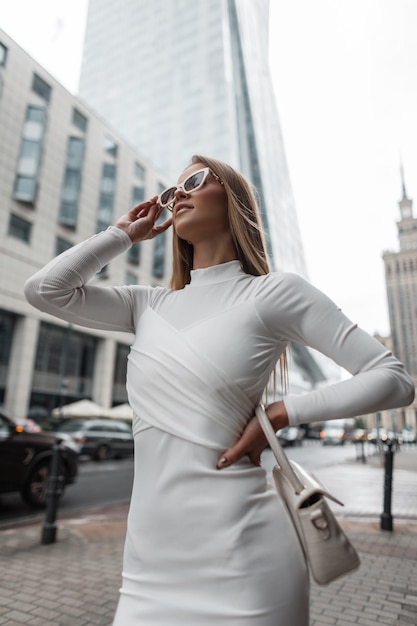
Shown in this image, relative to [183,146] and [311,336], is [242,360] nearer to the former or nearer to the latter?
[311,336]

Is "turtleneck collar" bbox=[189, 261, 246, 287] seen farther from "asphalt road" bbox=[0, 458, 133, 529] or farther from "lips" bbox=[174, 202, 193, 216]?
"asphalt road" bbox=[0, 458, 133, 529]

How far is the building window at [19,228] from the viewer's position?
2427 centimetres

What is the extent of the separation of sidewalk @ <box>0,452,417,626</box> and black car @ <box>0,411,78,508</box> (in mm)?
1221

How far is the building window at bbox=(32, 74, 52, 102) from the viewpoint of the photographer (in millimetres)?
25484

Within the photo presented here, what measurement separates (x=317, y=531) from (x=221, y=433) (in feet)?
1.04

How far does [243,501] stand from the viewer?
Result: 42.3 inches

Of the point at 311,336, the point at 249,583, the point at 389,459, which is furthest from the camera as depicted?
the point at 389,459

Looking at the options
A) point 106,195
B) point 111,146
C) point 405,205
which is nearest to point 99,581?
point 405,205

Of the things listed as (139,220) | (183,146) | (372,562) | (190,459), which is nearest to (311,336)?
(190,459)

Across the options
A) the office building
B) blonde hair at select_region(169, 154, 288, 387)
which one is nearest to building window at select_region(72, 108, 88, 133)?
the office building

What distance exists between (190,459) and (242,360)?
0.94 feet

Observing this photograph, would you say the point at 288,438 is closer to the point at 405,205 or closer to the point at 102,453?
the point at 102,453

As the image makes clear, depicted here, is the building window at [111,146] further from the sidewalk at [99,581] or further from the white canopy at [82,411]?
the sidewalk at [99,581]

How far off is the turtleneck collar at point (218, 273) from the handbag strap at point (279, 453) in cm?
47
